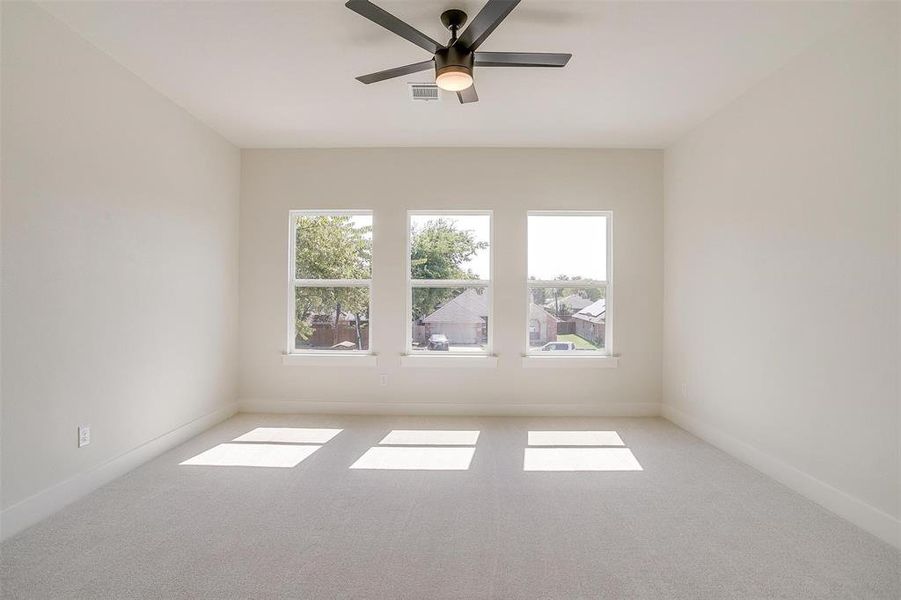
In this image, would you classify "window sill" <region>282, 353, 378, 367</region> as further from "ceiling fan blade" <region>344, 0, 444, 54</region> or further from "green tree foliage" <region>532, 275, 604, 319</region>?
"ceiling fan blade" <region>344, 0, 444, 54</region>

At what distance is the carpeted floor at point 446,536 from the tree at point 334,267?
166 centimetres

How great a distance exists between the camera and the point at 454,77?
236cm

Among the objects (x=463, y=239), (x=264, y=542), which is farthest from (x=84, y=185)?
(x=463, y=239)

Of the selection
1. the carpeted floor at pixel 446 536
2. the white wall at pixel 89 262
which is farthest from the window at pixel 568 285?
the white wall at pixel 89 262

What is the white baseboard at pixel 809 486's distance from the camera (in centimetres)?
224

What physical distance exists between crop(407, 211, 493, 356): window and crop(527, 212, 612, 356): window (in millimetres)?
510

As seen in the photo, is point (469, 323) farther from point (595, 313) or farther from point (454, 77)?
point (454, 77)

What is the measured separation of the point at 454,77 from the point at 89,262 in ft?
8.12

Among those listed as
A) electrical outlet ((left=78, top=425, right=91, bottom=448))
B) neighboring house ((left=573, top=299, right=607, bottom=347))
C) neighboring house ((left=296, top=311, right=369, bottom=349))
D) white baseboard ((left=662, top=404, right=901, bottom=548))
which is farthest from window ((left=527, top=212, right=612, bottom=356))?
electrical outlet ((left=78, top=425, right=91, bottom=448))

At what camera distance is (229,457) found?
3.32 meters

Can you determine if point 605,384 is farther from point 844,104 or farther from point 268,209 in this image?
point 268,209

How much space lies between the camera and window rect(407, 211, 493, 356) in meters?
4.58

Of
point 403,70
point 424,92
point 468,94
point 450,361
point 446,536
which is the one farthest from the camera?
point 450,361

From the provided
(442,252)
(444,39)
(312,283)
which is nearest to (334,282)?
(312,283)
